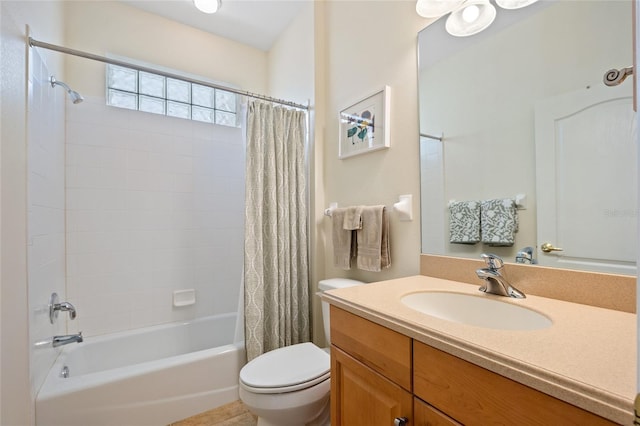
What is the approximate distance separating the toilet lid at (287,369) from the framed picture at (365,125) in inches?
44.5

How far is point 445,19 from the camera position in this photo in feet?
4.11

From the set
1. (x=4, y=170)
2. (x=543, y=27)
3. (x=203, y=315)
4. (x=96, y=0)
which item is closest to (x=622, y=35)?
(x=543, y=27)

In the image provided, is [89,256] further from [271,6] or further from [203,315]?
[271,6]

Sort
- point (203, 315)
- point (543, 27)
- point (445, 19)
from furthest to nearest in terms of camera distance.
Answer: point (203, 315), point (445, 19), point (543, 27)

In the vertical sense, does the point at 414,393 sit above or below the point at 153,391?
above

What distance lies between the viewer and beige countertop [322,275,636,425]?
427 millimetres

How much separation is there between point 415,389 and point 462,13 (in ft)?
4.63

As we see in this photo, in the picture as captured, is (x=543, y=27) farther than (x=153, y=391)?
No

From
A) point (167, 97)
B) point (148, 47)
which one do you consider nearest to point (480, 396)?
point (167, 97)

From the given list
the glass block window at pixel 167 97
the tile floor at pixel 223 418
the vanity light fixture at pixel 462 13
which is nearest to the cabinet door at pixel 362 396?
the tile floor at pixel 223 418

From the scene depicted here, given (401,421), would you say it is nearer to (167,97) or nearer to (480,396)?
(480,396)

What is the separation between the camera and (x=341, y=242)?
1667 millimetres

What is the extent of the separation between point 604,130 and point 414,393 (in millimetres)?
923

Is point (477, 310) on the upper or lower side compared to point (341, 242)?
lower
